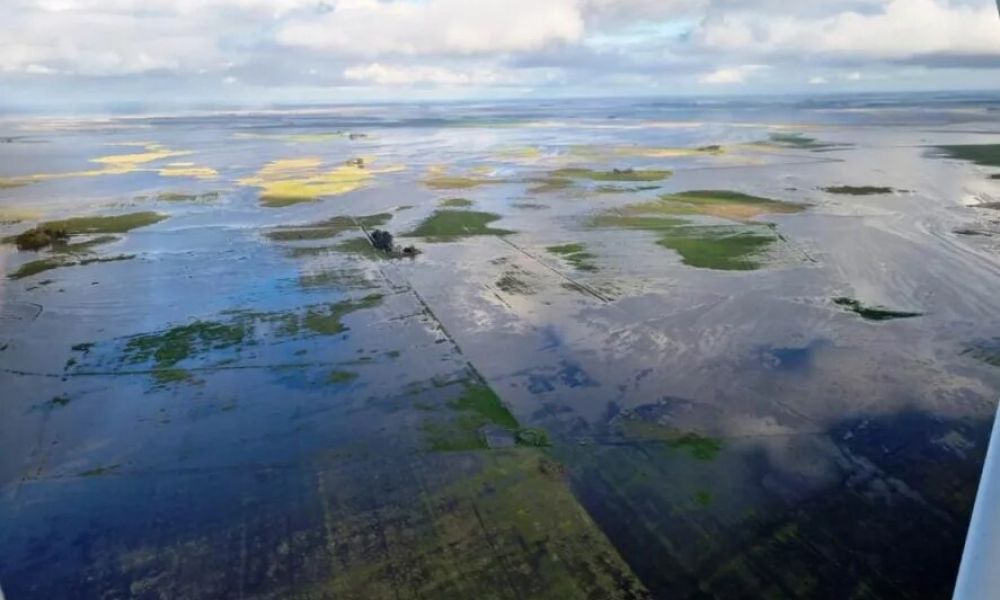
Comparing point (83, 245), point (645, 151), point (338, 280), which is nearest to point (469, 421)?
point (338, 280)

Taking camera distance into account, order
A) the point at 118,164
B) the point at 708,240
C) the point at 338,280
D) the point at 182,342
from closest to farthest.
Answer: the point at 182,342 < the point at 338,280 < the point at 708,240 < the point at 118,164

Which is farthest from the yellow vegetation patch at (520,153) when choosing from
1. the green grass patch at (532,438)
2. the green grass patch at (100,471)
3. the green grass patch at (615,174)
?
the green grass patch at (100,471)

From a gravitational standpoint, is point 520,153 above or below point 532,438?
below

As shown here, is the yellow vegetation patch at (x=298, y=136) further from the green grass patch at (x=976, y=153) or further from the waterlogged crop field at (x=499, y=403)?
the green grass patch at (x=976, y=153)

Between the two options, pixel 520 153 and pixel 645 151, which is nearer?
pixel 520 153

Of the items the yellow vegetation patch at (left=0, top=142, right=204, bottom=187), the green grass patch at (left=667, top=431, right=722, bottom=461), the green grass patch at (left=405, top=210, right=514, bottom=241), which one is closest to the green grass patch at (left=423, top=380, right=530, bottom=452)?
the green grass patch at (left=667, top=431, right=722, bottom=461)

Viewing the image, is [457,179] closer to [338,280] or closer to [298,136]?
[338,280]

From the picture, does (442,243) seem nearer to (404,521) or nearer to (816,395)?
(816,395)
